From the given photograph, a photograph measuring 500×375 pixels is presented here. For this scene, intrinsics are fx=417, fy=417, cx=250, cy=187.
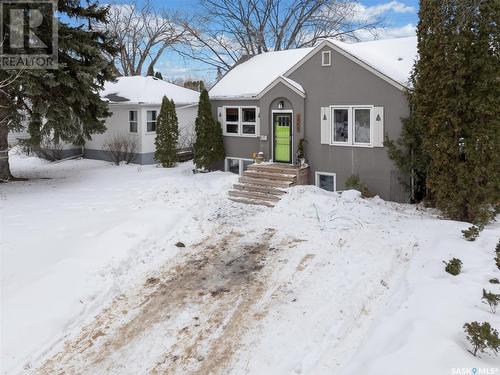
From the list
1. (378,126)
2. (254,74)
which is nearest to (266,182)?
(378,126)

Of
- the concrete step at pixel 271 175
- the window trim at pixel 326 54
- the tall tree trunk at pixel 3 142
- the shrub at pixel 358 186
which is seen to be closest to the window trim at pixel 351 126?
the shrub at pixel 358 186

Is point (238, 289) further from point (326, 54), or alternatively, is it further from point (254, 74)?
point (254, 74)

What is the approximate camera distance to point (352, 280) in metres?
6.98

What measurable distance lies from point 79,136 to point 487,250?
45.9ft

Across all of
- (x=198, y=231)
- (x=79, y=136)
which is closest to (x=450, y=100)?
(x=198, y=231)

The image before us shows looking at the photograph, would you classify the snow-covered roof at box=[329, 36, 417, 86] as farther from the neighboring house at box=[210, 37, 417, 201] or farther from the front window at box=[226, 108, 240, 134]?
the front window at box=[226, 108, 240, 134]

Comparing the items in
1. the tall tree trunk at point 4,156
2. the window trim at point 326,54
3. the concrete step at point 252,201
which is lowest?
the concrete step at point 252,201

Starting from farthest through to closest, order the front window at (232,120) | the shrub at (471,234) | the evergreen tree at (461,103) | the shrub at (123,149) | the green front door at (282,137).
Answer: the shrub at (123,149), the front window at (232,120), the green front door at (282,137), the evergreen tree at (461,103), the shrub at (471,234)

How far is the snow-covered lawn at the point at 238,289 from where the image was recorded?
16.3ft

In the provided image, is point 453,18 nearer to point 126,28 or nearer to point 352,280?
point 352,280

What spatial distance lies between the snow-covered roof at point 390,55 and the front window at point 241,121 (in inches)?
175

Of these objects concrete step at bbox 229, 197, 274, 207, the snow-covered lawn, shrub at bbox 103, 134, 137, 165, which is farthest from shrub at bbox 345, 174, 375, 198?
shrub at bbox 103, 134, 137, 165

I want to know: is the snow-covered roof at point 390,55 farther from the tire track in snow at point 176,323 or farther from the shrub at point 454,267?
the tire track in snow at point 176,323

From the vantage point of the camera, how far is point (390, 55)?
49.2ft
